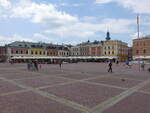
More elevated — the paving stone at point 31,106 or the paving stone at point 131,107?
the paving stone at point 31,106

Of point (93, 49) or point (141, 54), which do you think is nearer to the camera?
point (141, 54)

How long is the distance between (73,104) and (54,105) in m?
0.76

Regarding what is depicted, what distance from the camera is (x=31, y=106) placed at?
539 cm

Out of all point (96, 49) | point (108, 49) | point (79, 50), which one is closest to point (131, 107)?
point (108, 49)

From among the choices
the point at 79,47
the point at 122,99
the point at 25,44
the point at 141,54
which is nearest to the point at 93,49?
the point at 79,47

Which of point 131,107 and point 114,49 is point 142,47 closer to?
point 114,49

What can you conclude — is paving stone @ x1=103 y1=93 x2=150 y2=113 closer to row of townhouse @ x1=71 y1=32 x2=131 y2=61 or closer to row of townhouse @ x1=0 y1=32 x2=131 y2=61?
row of townhouse @ x1=0 y1=32 x2=131 y2=61

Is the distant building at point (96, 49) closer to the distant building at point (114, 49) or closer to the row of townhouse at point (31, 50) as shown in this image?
the distant building at point (114, 49)

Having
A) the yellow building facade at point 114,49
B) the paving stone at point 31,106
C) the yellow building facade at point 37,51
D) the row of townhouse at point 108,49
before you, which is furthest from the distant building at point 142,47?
the paving stone at point 31,106

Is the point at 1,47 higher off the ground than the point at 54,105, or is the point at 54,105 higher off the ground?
the point at 1,47

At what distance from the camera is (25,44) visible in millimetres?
70312

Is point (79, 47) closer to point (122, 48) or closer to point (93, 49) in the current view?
point (93, 49)

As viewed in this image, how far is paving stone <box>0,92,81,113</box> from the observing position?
16.3 ft

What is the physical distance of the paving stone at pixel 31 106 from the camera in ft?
16.3
